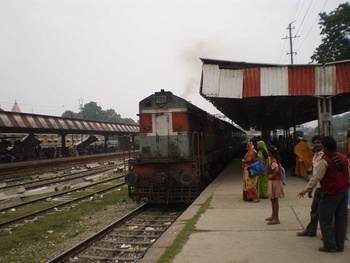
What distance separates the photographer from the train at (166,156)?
33.4 ft

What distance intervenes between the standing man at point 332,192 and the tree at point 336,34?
28.9 m

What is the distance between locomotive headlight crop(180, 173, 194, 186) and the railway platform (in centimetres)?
74

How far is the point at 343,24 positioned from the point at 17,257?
31534 millimetres

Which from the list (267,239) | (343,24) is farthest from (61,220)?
(343,24)

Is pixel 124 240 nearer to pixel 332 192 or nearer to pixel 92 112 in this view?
pixel 332 192

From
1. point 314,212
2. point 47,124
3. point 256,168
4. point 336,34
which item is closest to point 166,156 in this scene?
point 256,168

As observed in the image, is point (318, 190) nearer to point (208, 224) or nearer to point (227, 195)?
point (208, 224)

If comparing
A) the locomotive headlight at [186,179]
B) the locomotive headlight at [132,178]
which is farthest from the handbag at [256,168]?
the locomotive headlight at [132,178]

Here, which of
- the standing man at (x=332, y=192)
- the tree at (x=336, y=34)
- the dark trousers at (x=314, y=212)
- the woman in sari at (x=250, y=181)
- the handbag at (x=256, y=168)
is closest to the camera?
the standing man at (x=332, y=192)

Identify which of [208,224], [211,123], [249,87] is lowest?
[208,224]

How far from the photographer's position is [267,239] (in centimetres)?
571

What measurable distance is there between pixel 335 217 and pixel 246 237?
5.18 feet

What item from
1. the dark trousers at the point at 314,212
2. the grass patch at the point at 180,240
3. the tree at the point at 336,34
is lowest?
the grass patch at the point at 180,240

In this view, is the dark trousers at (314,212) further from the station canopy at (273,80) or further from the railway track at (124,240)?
the station canopy at (273,80)
